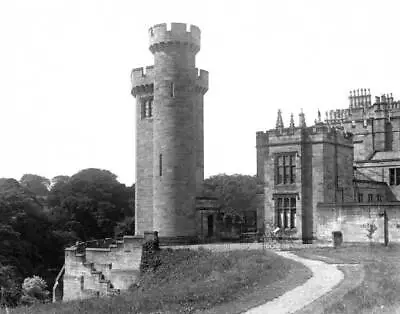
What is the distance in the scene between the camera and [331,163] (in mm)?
38906

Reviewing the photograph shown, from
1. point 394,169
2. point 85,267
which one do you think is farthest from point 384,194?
point 85,267

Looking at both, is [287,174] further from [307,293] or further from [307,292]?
[307,293]

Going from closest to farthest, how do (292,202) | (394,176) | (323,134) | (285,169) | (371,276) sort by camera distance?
(371,276), (323,134), (292,202), (285,169), (394,176)

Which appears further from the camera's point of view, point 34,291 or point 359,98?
point 359,98

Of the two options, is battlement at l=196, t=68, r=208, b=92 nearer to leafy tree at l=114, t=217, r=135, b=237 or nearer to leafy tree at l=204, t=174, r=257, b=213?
leafy tree at l=204, t=174, r=257, b=213

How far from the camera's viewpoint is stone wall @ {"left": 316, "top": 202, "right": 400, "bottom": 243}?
34469 millimetres

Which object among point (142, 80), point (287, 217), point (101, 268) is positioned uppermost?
→ point (142, 80)

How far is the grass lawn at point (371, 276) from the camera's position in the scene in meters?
15.9

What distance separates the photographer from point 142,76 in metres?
49.8

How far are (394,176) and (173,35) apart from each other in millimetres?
19720

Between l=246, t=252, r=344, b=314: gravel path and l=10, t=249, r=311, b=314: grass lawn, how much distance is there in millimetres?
348

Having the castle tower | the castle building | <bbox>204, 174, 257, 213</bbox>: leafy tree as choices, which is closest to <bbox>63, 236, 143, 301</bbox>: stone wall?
the castle tower

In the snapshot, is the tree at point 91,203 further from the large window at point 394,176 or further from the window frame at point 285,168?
the window frame at point 285,168

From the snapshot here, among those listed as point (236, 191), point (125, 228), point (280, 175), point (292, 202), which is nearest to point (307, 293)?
point (292, 202)
